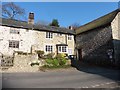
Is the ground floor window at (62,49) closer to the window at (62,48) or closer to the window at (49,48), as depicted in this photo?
the window at (62,48)

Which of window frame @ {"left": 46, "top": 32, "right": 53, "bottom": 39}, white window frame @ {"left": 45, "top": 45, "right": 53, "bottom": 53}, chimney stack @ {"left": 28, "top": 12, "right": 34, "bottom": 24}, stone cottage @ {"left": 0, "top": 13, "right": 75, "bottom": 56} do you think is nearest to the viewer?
stone cottage @ {"left": 0, "top": 13, "right": 75, "bottom": 56}

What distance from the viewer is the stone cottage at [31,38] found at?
28.7 m

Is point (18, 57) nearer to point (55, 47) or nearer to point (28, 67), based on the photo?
point (28, 67)

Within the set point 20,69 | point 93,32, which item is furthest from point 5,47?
point 93,32

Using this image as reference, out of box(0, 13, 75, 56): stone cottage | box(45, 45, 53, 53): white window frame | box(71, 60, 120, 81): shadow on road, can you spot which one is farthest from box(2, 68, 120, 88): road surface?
box(45, 45, 53, 53): white window frame

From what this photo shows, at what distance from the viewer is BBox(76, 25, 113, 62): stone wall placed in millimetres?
25750

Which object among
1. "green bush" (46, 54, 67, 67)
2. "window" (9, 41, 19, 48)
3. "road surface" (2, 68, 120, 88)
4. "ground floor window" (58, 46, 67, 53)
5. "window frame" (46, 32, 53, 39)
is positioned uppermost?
"window frame" (46, 32, 53, 39)

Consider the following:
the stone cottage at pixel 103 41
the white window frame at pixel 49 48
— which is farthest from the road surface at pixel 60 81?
the white window frame at pixel 49 48

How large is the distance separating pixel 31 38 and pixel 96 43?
1198cm

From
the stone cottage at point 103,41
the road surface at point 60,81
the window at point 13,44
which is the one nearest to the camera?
the road surface at point 60,81

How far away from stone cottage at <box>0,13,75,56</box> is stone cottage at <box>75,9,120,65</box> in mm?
4110

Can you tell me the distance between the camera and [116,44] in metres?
24.8

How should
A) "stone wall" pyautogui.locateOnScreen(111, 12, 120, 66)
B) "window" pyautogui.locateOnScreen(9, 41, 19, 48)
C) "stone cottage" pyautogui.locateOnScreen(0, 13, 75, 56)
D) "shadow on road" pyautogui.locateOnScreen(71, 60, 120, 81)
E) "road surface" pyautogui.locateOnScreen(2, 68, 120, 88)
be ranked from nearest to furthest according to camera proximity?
"road surface" pyautogui.locateOnScreen(2, 68, 120, 88) < "shadow on road" pyautogui.locateOnScreen(71, 60, 120, 81) < "stone wall" pyautogui.locateOnScreen(111, 12, 120, 66) < "stone cottage" pyautogui.locateOnScreen(0, 13, 75, 56) < "window" pyautogui.locateOnScreen(9, 41, 19, 48)

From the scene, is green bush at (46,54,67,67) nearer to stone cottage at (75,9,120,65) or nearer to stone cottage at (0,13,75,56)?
stone cottage at (75,9,120,65)
